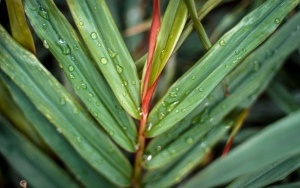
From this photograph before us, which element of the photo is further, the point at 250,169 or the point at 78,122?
the point at 78,122

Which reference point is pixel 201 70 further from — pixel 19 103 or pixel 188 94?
pixel 19 103

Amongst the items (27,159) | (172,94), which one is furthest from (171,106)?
(27,159)

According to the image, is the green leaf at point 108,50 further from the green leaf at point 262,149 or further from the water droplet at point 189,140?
the green leaf at point 262,149

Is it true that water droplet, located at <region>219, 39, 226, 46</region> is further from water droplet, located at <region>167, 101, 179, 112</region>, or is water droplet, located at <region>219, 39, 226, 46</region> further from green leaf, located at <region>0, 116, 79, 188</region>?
green leaf, located at <region>0, 116, 79, 188</region>

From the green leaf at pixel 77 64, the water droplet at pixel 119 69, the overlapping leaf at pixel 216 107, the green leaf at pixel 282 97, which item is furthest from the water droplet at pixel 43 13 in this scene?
the green leaf at pixel 282 97

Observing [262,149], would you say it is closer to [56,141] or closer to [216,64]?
[216,64]

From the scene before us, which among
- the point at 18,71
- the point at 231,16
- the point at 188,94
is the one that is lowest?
the point at 231,16

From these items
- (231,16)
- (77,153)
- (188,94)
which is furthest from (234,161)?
(231,16)
